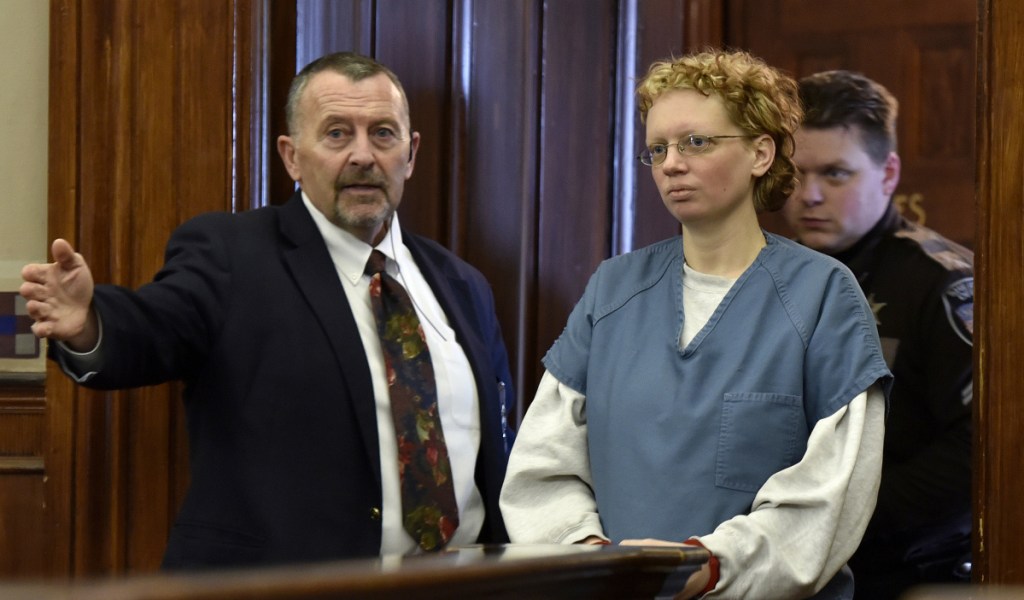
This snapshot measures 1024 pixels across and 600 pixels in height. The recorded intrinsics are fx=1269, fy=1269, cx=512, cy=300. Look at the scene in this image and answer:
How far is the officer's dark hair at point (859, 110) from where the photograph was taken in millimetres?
2432

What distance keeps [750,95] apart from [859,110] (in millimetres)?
696

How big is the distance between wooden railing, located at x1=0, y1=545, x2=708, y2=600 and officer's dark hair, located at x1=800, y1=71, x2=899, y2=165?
155 cm

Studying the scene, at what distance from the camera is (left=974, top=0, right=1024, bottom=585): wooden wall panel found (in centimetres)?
176

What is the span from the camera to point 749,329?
1.74 meters

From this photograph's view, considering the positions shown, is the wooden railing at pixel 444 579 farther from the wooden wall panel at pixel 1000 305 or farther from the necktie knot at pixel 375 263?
the necktie knot at pixel 375 263

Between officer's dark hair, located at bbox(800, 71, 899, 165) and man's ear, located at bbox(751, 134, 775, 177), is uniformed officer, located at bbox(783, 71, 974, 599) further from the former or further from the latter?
man's ear, located at bbox(751, 134, 775, 177)

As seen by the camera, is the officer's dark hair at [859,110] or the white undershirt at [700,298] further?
the officer's dark hair at [859,110]

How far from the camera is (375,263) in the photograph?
7.70 feet

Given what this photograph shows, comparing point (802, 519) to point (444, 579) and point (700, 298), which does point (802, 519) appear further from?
point (444, 579)

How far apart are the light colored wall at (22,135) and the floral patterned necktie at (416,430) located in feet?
2.42

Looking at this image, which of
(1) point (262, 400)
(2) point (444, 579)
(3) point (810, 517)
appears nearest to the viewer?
(2) point (444, 579)

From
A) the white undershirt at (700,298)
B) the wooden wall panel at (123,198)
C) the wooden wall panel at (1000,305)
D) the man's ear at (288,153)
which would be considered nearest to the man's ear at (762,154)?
the white undershirt at (700,298)

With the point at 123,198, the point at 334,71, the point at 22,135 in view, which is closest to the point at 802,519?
the point at 334,71

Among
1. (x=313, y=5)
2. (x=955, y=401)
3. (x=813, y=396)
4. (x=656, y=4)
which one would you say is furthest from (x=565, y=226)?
(x=813, y=396)
